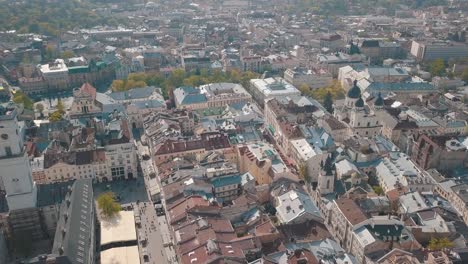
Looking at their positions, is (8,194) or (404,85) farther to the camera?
(404,85)

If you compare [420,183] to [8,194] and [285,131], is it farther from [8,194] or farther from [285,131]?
[8,194]

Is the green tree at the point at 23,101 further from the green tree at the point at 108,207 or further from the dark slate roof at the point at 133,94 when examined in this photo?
the green tree at the point at 108,207

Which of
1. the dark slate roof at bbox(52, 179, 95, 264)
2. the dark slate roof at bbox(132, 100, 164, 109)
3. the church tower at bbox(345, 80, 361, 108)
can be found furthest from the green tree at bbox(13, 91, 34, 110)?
the church tower at bbox(345, 80, 361, 108)

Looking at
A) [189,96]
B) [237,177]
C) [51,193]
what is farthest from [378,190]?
[189,96]

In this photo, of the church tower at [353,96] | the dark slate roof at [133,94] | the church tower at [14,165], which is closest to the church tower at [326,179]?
the church tower at [353,96]

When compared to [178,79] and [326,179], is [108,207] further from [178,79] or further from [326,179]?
[178,79]

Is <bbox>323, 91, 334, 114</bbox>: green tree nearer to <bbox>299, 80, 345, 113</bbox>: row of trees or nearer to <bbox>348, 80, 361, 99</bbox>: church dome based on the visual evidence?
<bbox>299, 80, 345, 113</bbox>: row of trees

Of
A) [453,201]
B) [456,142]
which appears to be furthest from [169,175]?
[456,142]
